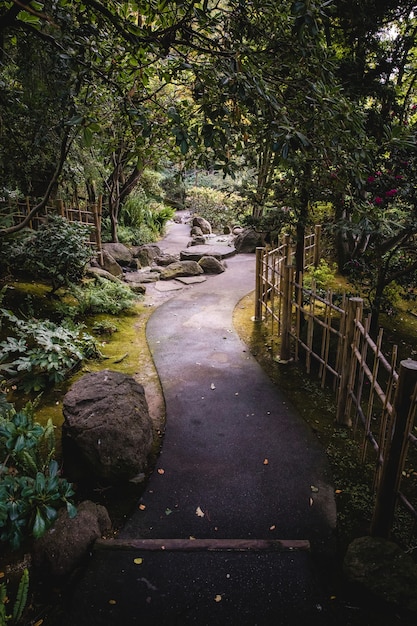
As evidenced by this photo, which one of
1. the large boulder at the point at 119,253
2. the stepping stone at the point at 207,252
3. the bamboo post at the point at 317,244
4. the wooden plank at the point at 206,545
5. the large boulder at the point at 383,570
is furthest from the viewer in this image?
the stepping stone at the point at 207,252

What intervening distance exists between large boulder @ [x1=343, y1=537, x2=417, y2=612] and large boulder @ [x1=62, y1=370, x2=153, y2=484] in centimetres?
201

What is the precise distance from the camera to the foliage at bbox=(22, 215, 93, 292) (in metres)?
6.80

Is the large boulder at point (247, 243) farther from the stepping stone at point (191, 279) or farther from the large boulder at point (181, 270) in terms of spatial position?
the stepping stone at point (191, 279)

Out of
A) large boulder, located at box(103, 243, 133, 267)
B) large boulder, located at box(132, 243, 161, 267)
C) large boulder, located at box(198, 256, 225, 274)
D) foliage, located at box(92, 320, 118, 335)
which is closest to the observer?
foliage, located at box(92, 320, 118, 335)

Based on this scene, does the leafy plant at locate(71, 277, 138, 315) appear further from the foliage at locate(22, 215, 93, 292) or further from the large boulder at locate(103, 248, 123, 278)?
the large boulder at locate(103, 248, 123, 278)

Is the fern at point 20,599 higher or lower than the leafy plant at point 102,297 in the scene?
lower

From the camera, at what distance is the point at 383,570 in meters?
2.61

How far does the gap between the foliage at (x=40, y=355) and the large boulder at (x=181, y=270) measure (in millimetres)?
6406

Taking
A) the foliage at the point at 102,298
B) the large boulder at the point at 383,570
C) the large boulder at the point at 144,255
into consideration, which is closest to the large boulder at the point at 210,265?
the large boulder at the point at 144,255

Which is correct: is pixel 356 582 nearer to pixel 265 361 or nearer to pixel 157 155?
pixel 265 361

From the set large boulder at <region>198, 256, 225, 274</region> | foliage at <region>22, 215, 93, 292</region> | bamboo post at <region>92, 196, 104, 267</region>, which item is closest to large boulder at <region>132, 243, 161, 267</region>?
large boulder at <region>198, 256, 225, 274</region>

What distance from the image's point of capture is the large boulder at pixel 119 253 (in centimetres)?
1230

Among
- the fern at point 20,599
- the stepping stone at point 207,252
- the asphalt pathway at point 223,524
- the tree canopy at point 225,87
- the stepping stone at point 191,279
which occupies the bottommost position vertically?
the asphalt pathway at point 223,524

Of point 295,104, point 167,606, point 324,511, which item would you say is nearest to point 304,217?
point 295,104
